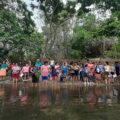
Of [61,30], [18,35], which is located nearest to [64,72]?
[18,35]

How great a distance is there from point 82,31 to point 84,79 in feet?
52.5

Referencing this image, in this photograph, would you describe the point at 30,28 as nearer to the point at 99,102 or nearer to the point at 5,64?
the point at 5,64

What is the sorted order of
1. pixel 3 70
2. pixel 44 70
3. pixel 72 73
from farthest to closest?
pixel 3 70, pixel 72 73, pixel 44 70

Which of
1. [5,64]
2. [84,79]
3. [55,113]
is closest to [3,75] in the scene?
[5,64]

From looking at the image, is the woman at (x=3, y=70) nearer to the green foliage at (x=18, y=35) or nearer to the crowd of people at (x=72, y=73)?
the crowd of people at (x=72, y=73)

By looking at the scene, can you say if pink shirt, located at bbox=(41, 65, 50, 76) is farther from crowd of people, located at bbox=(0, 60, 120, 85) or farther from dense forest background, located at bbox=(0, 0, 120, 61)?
dense forest background, located at bbox=(0, 0, 120, 61)

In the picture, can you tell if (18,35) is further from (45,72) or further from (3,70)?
(45,72)

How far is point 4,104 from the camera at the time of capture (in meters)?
14.2

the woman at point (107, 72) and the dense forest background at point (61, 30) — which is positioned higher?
the dense forest background at point (61, 30)

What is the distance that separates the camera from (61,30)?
43.5 meters

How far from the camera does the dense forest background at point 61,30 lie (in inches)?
1232

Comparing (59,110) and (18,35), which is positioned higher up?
(18,35)

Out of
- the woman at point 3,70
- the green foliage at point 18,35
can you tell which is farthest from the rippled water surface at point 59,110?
the green foliage at point 18,35

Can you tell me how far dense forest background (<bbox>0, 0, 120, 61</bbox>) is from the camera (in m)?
31.3
